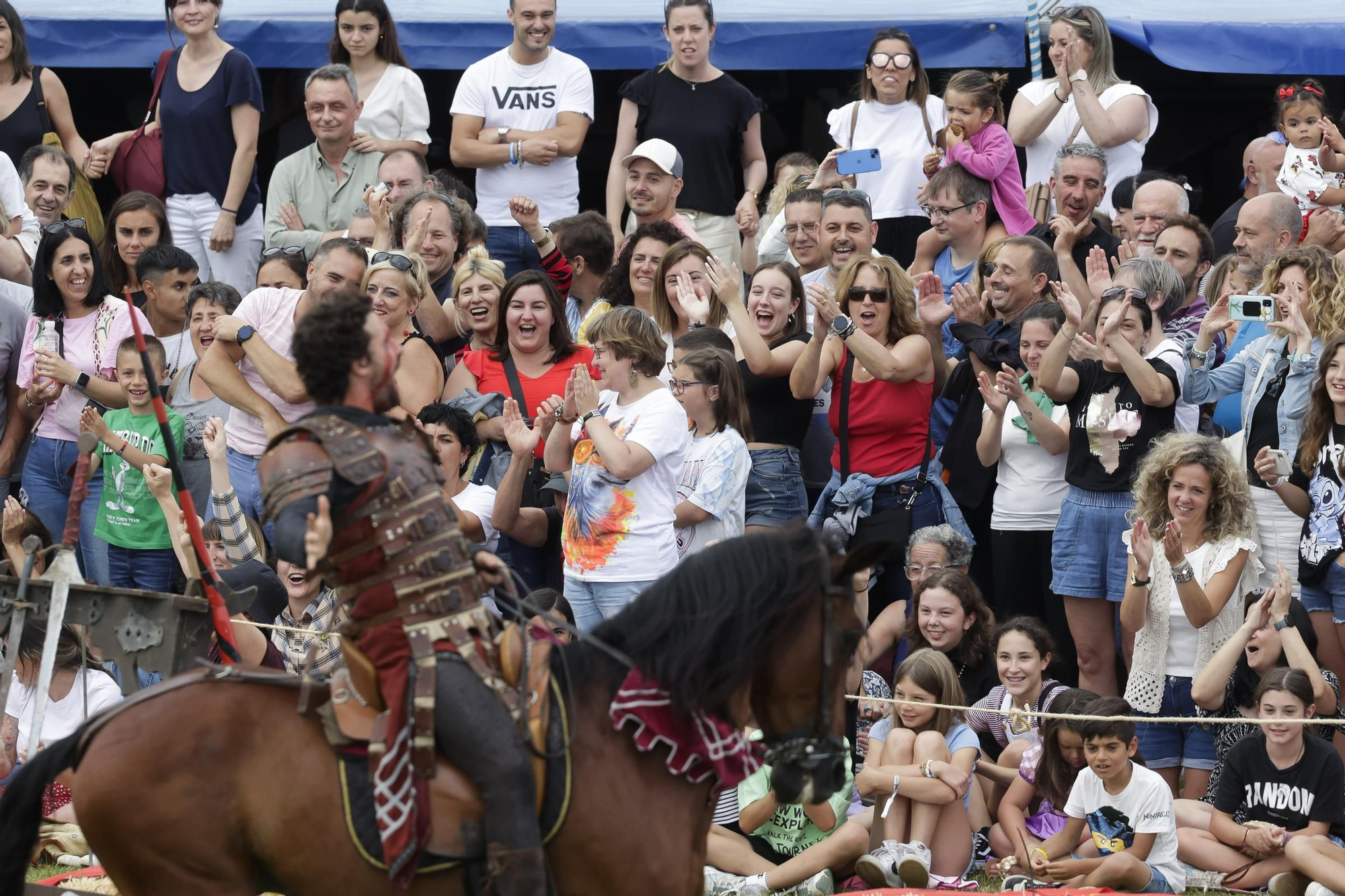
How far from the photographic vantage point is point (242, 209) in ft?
32.7

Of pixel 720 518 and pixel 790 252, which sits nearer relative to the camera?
pixel 720 518

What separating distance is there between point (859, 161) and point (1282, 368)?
2.76 metres

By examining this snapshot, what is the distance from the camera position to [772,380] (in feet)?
26.8

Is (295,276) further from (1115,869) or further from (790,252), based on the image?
(1115,869)

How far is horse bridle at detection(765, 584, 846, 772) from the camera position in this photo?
4.54 m

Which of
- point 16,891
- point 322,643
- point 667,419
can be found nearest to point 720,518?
point 667,419

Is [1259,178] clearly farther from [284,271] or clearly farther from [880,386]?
[284,271]

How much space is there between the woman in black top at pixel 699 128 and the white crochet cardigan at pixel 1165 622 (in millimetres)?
3606

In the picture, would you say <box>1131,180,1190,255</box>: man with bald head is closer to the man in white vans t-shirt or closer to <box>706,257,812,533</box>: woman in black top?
<box>706,257,812,533</box>: woman in black top

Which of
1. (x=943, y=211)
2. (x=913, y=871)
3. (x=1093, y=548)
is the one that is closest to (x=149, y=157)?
(x=943, y=211)

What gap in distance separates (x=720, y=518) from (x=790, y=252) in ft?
8.54

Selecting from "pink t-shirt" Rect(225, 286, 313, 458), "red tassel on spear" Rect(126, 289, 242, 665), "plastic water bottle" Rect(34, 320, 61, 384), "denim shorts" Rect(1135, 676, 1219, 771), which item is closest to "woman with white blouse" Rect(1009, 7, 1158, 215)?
"denim shorts" Rect(1135, 676, 1219, 771)

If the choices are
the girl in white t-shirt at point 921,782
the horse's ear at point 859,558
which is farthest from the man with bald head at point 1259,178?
the horse's ear at point 859,558

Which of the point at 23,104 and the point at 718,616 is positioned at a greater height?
the point at 23,104
